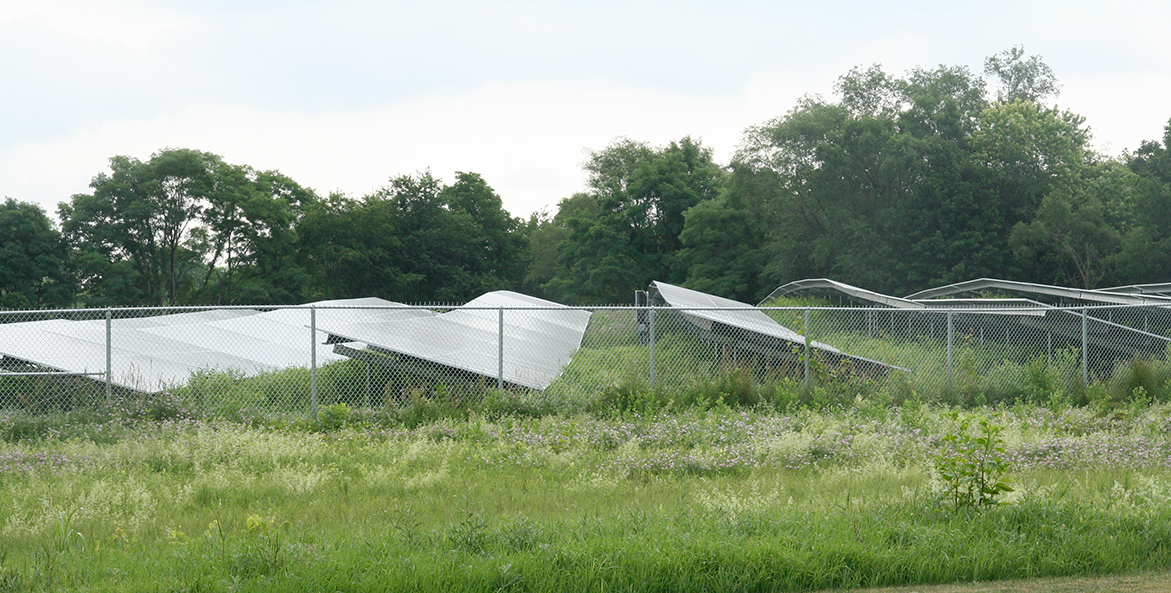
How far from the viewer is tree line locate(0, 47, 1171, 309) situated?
41281mm

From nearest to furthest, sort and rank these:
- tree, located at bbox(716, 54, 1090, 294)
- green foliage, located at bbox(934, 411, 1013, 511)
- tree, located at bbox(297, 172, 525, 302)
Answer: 1. green foliage, located at bbox(934, 411, 1013, 511)
2. tree, located at bbox(716, 54, 1090, 294)
3. tree, located at bbox(297, 172, 525, 302)

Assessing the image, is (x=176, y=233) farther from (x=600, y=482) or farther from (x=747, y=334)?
(x=600, y=482)

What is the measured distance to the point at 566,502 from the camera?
267 inches

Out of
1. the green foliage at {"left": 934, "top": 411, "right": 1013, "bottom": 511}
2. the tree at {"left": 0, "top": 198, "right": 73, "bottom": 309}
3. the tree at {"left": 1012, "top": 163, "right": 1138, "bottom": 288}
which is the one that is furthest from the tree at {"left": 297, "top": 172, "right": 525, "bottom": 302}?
the green foliage at {"left": 934, "top": 411, "right": 1013, "bottom": 511}

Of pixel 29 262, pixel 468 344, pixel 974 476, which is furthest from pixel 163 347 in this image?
pixel 29 262

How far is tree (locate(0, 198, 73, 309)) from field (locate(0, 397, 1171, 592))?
148 ft

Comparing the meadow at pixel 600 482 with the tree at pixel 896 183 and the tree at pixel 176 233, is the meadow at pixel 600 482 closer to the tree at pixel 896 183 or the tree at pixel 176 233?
the tree at pixel 896 183

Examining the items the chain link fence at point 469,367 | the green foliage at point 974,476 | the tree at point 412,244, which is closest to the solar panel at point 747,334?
the chain link fence at point 469,367

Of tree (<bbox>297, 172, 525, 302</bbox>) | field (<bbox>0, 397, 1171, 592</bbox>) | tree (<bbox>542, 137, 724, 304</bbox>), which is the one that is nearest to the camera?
field (<bbox>0, 397, 1171, 592</bbox>)

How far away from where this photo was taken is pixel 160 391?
37.5 ft

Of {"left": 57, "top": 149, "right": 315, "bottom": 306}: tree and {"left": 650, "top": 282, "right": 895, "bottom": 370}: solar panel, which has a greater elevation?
{"left": 57, "top": 149, "right": 315, "bottom": 306}: tree

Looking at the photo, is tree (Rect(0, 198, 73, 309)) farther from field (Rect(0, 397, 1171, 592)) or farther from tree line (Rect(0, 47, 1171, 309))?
field (Rect(0, 397, 1171, 592))

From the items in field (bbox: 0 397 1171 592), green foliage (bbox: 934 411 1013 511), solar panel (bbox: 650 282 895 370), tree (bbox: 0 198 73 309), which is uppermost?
tree (bbox: 0 198 73 309)

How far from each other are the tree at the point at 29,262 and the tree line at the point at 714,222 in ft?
0.35
